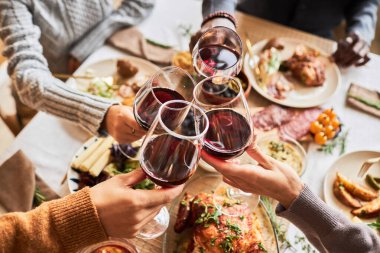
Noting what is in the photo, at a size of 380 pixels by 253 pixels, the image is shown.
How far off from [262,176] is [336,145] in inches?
25.2

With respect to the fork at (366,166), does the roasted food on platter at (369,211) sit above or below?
below

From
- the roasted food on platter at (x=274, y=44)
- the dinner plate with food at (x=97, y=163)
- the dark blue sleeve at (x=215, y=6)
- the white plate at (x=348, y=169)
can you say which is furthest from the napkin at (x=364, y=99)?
the dinner plate with food at (x=97, y=163)

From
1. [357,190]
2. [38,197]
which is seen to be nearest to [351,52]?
[357,190]

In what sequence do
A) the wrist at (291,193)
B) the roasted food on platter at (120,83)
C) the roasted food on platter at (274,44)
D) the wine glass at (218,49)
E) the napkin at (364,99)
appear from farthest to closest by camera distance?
1. the roasted food on platter at (274,44)
2. the napkin at (364,99)
3. the roasted food on platter at (120,83)
4. the wine glass at (218,49)
5. the wrist at (291,193)

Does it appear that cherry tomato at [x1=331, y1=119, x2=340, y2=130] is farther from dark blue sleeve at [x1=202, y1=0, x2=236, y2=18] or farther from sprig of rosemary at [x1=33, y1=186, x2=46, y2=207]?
sprig of rosemary at [x1=33, y1=186, x2=46, y2=207]

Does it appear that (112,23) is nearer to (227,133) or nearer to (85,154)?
(85,154)

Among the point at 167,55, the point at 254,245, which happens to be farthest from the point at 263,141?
the point at 167,55

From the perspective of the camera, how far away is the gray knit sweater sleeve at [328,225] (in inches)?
44.2

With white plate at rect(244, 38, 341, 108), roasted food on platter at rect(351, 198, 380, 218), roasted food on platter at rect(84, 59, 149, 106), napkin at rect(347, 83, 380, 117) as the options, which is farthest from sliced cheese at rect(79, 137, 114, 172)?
napkin at rect(347, 83, 380, 117)

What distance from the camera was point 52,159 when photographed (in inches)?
55.7

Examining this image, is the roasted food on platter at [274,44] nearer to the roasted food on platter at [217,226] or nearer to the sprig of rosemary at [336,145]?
the sprig of rosemary at [336,145]

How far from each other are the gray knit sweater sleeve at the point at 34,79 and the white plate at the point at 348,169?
32.2 inches

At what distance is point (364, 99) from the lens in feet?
5.54

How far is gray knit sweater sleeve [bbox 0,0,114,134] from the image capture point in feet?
4.30
